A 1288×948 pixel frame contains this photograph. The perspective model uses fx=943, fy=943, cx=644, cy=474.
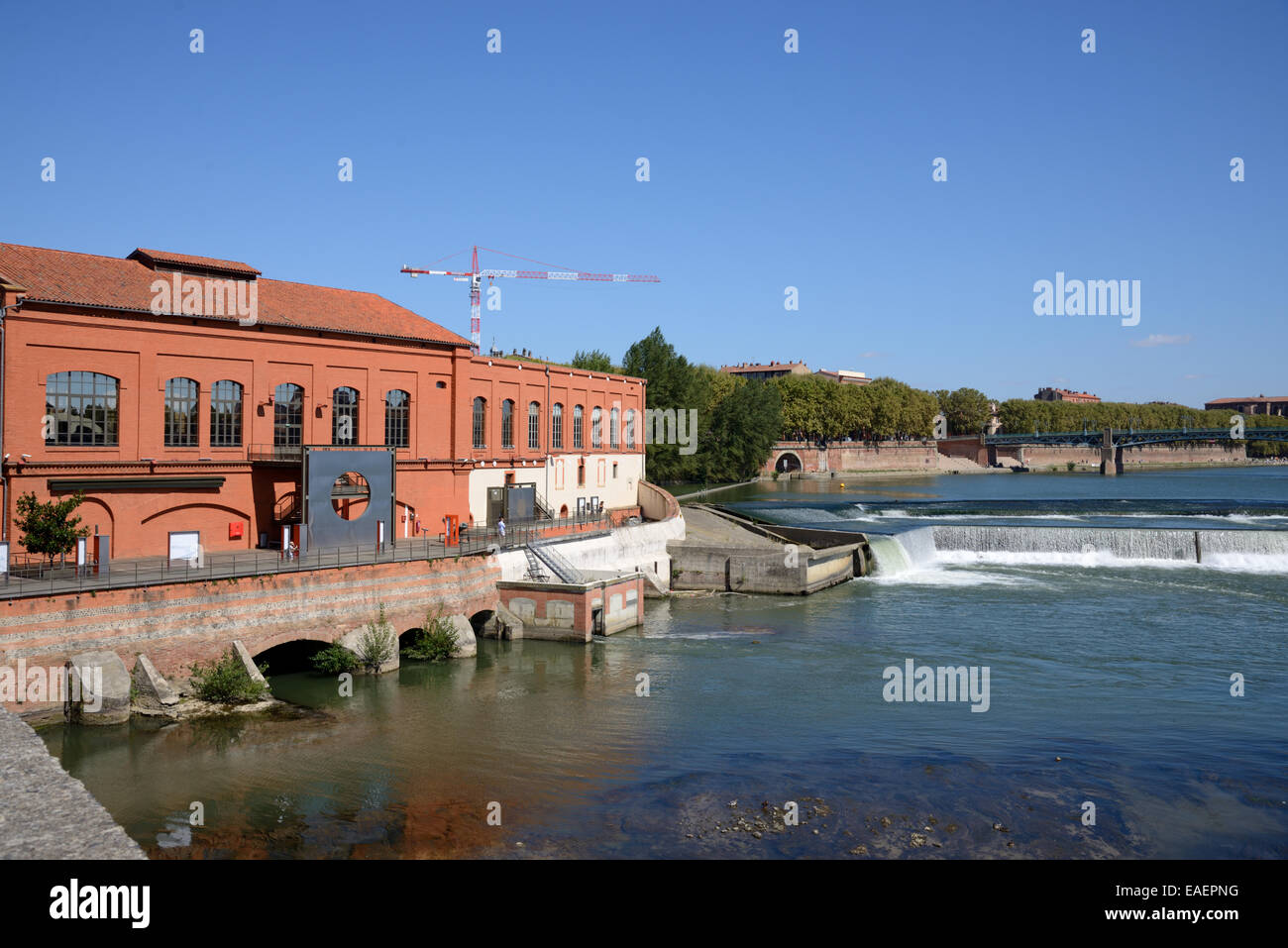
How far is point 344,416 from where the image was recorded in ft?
128

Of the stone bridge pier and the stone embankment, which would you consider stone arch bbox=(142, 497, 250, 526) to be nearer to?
the stone embankment

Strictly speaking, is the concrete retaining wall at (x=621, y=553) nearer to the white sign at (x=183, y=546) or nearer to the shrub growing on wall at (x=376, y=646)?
the shrub growing on wall at (x=376, y=646)

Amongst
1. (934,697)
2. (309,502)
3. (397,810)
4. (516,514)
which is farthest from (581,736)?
(516,514)

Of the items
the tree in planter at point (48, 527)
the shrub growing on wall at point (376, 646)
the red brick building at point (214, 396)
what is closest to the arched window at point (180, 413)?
the red brick building at point (214, 396)

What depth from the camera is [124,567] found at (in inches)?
1159

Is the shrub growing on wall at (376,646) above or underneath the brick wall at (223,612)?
underneath

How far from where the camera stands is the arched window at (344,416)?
38472mm

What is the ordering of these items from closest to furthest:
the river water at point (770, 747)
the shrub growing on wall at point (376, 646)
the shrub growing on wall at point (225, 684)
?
the river water at point (770, 747)
the shrub growing on wall at point (225, 684)
the shrub growing on wall at point (376, 646)

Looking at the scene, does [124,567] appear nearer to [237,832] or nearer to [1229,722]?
[237,832]

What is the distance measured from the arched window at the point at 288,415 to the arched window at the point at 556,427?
15881 mm

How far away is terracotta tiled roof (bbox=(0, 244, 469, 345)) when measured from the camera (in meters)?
31.0

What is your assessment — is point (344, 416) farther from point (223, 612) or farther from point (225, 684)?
point (225, 684)
